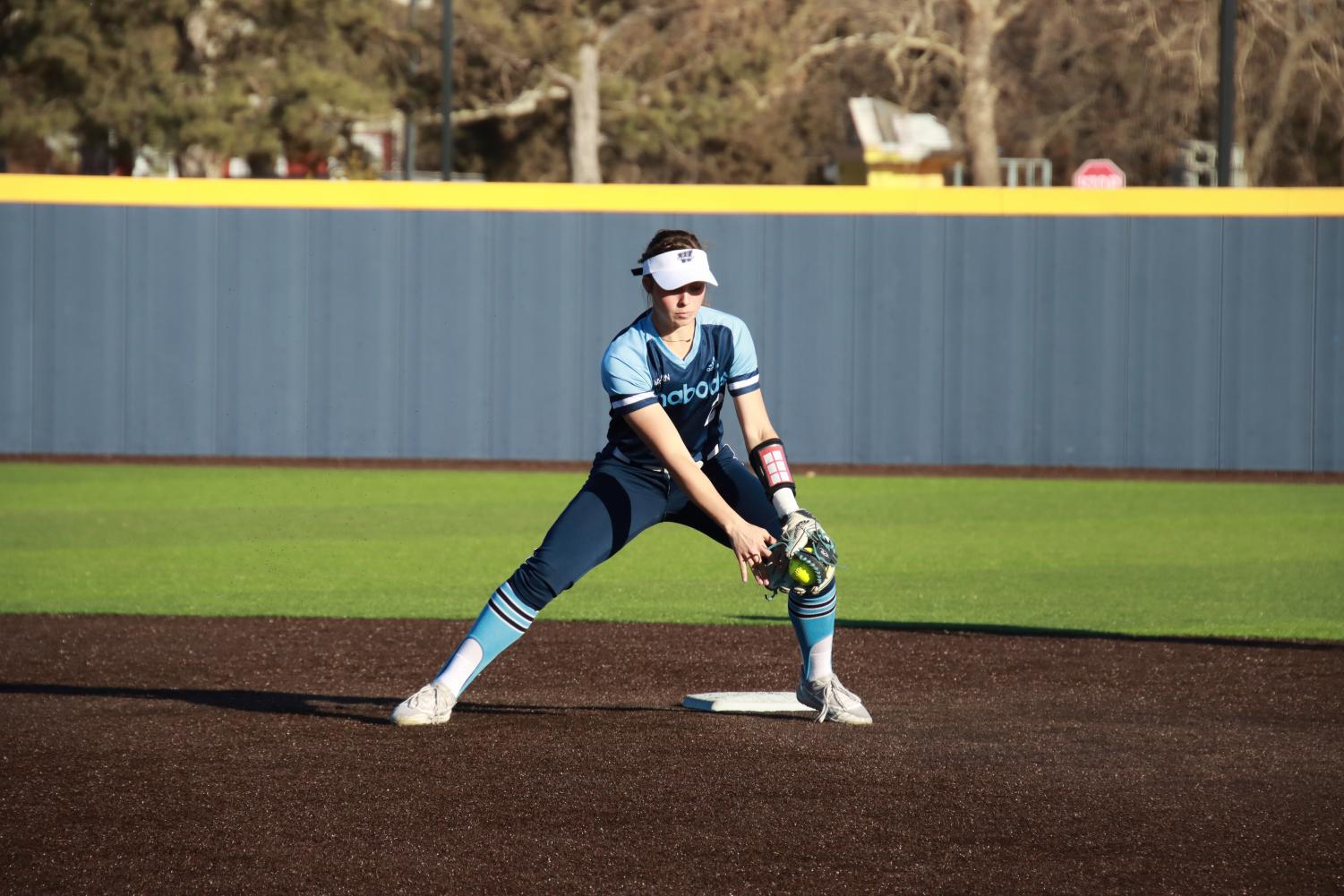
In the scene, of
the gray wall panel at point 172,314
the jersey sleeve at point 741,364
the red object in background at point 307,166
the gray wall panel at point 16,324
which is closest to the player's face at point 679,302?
the jersey sleeve at point 741,364

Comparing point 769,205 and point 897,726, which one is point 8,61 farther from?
point 897,726

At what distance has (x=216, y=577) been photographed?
39.2 ft

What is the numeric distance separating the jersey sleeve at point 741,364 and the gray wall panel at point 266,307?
46.7 feet

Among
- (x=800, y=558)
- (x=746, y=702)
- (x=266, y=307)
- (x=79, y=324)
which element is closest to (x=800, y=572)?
(x=800, y=558)

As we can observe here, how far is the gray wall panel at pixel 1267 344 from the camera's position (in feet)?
65.7

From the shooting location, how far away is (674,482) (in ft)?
23.2

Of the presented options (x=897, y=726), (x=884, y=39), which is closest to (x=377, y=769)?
(x=897, y=726)

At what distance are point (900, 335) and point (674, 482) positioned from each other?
1372cm

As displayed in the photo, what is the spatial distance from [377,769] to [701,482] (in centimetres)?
153

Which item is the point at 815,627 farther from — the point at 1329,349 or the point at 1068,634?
the point at 1329,349

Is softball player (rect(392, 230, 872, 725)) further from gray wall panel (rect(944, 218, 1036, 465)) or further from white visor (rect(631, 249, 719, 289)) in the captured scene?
gray wall panel (rect(944, 218, 1036, 465))

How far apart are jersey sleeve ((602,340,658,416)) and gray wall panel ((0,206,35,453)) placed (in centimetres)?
1554

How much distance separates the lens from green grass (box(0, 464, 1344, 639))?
425 inches

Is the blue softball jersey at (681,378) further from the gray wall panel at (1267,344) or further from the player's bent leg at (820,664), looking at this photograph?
the gray wall panel at (1267,344)
